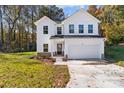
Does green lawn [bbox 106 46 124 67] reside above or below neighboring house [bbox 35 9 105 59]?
below

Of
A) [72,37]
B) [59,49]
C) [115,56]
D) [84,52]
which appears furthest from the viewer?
[59,49]

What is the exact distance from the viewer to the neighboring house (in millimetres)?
21078

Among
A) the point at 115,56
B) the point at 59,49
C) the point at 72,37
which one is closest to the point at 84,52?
the point at 72,37

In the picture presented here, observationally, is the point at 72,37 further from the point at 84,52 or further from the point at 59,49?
the point at 59,49

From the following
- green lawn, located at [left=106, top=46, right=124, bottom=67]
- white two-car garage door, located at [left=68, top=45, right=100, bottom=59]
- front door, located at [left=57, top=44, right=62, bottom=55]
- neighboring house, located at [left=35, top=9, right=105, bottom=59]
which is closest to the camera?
green lawn, located at [left=106, top=46, right=124, bottom=67]

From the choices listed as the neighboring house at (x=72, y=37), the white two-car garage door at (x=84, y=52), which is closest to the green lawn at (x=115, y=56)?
the neighboring house at (x=72, y=37)

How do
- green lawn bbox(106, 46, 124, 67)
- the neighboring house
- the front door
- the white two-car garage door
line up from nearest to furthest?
1. green lawn bbox(106, 46, 124, 67)
2. the white two-car garage door
3. the neighboring house
4. the front door

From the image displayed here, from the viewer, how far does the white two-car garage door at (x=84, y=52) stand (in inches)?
821

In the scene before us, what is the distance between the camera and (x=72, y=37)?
22.0 metres

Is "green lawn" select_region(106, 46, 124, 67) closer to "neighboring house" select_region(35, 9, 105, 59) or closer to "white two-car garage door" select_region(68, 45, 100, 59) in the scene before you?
"neighboring house" select_region(35, 9, 105, 59)

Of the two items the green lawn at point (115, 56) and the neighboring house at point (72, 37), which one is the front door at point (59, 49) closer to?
the neighboring house at point (72, 37)

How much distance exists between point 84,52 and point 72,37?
1733mm


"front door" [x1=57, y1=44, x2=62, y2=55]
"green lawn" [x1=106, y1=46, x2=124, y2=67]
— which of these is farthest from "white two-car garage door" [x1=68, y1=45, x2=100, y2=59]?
"front door" [x1=57, y1=44, x2=62, y2=55]
